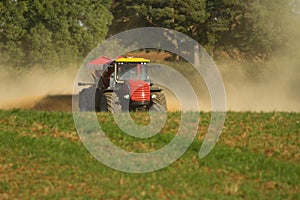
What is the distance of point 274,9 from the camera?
134ft

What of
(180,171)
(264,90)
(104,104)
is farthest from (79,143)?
(264,90)

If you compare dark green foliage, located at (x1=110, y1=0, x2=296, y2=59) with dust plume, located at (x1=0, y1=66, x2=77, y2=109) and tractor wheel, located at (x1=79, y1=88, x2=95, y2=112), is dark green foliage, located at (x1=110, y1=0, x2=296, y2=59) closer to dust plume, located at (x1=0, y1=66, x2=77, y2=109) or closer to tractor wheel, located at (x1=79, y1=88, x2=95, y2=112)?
dust plume, located at (x1=0, y1=66, x2=77, y2=109)

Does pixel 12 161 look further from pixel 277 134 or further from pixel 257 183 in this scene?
pixel 277 134

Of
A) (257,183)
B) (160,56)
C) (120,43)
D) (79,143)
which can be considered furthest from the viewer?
(160,56)

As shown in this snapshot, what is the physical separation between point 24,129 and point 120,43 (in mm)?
32192

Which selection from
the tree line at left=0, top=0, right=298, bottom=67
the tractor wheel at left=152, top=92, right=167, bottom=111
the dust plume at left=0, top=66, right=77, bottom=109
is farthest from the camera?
the tree line at left=0, top=0, right=298, bottom=67

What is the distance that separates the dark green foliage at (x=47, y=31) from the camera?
116 ft

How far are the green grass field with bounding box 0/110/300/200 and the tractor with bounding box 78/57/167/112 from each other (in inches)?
110

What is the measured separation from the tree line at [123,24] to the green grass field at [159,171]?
24.3 metres

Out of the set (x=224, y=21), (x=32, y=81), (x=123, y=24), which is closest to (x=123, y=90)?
(x=32, y=81)

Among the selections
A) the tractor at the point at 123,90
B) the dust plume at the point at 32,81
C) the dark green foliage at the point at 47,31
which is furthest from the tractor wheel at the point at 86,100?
the dark green foliage at the point at 47,31

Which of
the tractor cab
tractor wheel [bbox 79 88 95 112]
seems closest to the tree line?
tractor wheel [bbox 79 88 95 112]

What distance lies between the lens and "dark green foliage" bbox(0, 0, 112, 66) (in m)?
35.3

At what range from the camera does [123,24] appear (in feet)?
151
